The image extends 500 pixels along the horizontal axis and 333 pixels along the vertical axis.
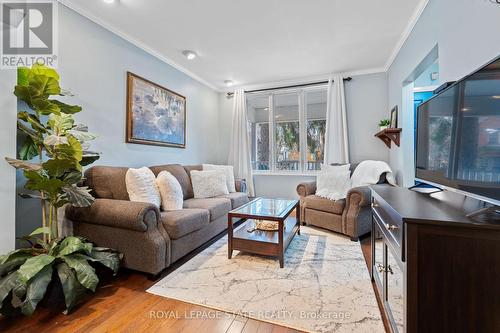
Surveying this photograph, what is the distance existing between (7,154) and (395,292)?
2.54m

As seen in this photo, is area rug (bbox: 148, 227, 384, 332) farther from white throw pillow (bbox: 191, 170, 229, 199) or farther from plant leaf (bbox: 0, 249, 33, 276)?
white throw pillow (bbox: 191, 170, 229, 199)

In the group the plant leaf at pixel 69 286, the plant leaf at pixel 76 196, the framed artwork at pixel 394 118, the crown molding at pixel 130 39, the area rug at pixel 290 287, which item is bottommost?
the area rug at pixel 290 287

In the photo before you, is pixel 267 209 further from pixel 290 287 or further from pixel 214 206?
pixel 290 287

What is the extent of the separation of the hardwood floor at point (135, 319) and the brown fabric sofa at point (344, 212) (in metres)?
1.46

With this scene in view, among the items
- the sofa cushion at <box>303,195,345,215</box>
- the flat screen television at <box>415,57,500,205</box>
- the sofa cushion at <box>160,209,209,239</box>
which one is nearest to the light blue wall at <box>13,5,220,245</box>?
the sofa cushion at <box>160,209,209,239</box>

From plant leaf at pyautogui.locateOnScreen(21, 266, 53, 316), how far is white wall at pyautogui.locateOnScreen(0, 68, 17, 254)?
0.35m

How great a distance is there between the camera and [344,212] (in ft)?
9.37

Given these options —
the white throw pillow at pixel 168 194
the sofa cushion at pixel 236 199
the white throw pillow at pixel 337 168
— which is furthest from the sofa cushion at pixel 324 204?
the white throw pillow at pixel 168 194

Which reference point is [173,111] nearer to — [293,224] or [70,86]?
[70,86]

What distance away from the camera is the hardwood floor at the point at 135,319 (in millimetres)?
1388

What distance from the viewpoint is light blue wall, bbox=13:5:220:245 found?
6.98 feet

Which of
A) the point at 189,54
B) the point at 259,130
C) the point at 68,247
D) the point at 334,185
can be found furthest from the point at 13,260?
the point at 259,130

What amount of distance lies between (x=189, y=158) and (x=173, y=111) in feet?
2.81

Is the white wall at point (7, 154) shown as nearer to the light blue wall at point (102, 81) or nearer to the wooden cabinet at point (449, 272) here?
the light blue wall at point (102, 81)
